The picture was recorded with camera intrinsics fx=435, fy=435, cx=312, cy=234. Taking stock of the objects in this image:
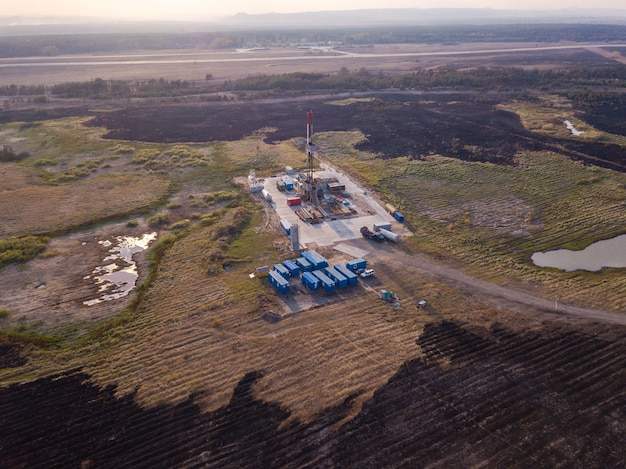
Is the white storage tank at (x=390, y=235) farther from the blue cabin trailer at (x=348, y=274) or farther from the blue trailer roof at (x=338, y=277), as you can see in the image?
the blue trailer roof at (x=338, y=277)

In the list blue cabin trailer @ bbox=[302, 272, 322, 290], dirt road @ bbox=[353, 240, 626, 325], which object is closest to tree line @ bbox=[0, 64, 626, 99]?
dirt road @ bbox=[353, 240, 626, 325]

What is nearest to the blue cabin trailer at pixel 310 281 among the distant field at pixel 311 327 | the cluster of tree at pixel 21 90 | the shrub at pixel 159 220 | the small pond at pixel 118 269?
the distant field at pixel 311 327

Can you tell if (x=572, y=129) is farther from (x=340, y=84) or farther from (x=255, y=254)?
(x=255, y=254)

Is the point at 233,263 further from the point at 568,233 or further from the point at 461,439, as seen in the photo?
the point at 568,233

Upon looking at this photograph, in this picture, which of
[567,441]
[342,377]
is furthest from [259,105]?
[567,441]

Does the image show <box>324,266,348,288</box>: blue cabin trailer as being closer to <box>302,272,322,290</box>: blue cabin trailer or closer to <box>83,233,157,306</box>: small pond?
<box>302,272,322,290</box>: blue cabin trailer
